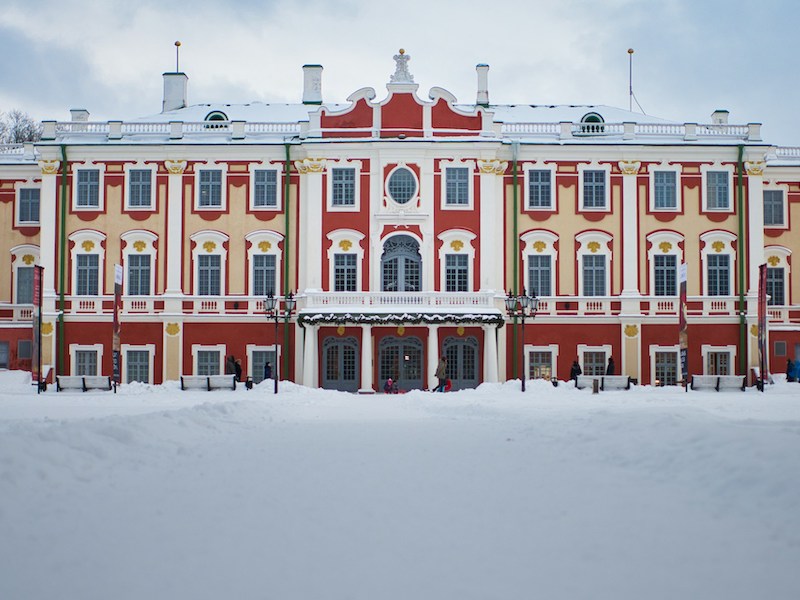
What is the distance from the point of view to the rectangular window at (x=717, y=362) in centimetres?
3962

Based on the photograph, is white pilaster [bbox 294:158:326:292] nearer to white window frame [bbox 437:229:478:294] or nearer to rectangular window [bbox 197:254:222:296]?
rectangular window [bbox 197:254:222:296]

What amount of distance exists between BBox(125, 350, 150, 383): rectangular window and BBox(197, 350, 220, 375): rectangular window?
7.12ft

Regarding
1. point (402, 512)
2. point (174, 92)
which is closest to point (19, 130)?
point (174, 92)

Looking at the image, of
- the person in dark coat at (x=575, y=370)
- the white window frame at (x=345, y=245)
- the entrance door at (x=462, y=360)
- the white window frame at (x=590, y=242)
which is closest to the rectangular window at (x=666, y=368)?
the person in dark coat at (x=575, y=370)

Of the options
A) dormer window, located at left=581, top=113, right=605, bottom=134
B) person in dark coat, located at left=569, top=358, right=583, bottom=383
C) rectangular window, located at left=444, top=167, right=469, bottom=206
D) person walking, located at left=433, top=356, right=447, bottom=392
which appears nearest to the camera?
person walking, located at left=433, top=356, right=447, bottom=392

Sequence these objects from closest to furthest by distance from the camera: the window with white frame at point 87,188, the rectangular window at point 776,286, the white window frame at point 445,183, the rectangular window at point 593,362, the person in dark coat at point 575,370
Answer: the person in dark coat at point 575,370 < the white window frame at point 445,183 < the rectangular window at point 593,362 < the window with white frame at point 87,188 < the rectangular window at point 776,286

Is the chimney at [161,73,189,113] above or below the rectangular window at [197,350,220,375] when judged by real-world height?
above

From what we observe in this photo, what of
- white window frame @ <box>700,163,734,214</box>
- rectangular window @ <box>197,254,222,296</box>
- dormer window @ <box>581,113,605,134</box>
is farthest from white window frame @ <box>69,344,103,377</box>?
white window frame @ <box>700,163,734,214</box>

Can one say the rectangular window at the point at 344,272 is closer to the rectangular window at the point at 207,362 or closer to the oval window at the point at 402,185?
the oval window at the point at 402,185

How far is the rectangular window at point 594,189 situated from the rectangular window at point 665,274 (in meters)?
3.39

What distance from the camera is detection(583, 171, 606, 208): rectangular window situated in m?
40.1

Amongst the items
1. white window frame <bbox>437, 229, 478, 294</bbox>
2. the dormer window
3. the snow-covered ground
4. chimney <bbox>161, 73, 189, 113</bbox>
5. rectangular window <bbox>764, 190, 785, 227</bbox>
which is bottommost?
the snow-covered ground

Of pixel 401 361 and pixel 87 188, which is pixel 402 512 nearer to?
pixel 401 361

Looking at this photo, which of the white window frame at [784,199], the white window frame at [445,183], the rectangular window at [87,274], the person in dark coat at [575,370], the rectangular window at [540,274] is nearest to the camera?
the person in dark coat at [575,370]
